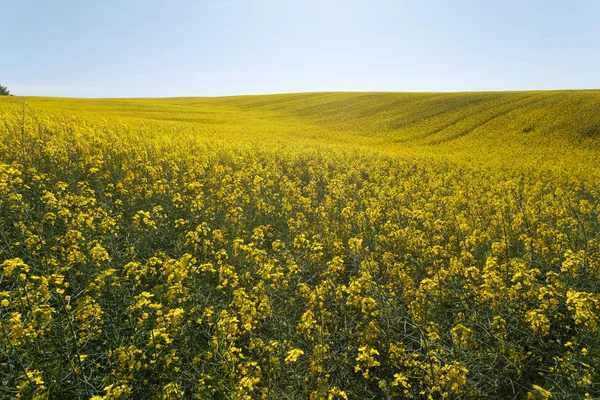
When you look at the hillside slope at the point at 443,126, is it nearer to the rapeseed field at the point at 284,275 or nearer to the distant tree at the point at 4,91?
the rapeseed field at the point at 284,275

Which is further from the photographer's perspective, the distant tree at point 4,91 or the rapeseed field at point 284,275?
the distant tree at point 4,91

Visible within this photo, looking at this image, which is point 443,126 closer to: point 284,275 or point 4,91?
point 284,275

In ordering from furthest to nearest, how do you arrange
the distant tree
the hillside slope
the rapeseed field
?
the distant tree < the hillside slope < the rapeseed field

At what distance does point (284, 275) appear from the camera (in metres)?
5.44

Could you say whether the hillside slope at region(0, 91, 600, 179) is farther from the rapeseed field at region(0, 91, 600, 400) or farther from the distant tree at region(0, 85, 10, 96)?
the distant tree at region(0, 85, 10, 96)

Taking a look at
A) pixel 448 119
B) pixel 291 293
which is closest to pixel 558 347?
pixel 291 293

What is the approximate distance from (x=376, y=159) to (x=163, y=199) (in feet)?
36.9

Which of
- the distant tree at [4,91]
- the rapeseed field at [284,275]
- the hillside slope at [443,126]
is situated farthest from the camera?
the distant tree at [4,91]

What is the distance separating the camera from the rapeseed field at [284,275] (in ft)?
10.3

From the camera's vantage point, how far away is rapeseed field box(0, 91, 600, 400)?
314 cm

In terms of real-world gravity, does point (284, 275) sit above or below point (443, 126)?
below

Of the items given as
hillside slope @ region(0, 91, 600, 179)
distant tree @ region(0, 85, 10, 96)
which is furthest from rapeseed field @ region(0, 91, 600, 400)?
distant tree @ region(0, 85, 10, 96)

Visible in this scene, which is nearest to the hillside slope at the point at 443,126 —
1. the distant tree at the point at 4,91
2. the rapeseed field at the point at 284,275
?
the rapeseed field at the point at 284,275

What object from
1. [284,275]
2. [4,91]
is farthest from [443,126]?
[4,91]
